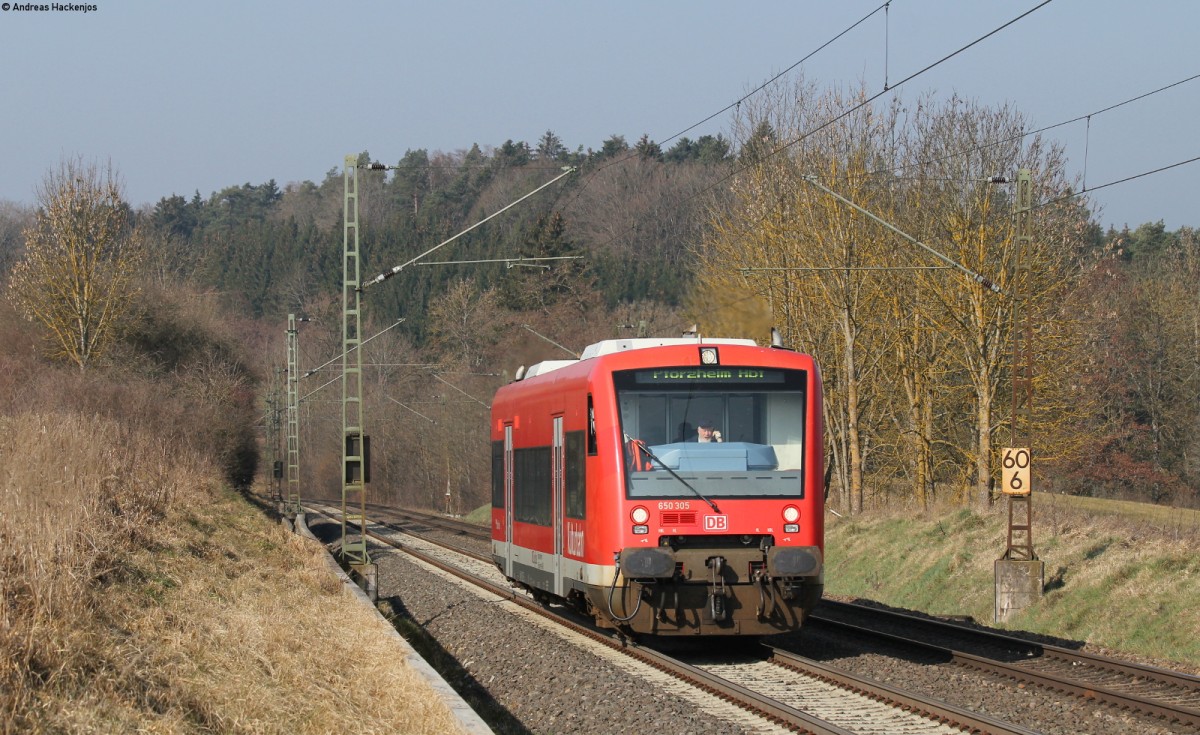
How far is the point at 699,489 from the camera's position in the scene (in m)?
13.3

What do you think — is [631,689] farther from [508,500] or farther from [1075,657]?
[508,500]

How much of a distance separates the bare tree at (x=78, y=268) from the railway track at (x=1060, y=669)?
37289mm

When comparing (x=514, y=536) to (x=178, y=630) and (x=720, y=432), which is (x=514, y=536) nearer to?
(x=720, y=432)

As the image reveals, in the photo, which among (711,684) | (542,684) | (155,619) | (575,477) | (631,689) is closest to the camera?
(155,619)

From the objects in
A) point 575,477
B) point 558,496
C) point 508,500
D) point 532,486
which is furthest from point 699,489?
point 508,500

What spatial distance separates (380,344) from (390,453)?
11.1 meters

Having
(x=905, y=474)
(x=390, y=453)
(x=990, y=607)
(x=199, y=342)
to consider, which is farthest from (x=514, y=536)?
→ (x=390, y=453)

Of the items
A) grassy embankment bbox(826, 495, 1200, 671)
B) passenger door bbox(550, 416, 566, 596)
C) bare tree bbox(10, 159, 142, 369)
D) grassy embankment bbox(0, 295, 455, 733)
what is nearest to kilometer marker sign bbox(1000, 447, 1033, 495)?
grassy embankment bbox(826, 495, 1200, 671)

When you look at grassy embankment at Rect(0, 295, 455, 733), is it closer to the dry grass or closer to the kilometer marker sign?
the dry grass

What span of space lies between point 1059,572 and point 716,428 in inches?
329

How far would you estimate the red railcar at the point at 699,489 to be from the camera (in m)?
13.1

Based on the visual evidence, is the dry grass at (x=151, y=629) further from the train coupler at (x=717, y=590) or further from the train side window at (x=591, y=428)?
the train coupler at (x=717, y=590)

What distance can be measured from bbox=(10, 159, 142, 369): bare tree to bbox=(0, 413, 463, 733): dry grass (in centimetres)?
2907

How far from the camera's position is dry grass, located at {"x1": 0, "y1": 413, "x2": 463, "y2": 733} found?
8.08 meters
